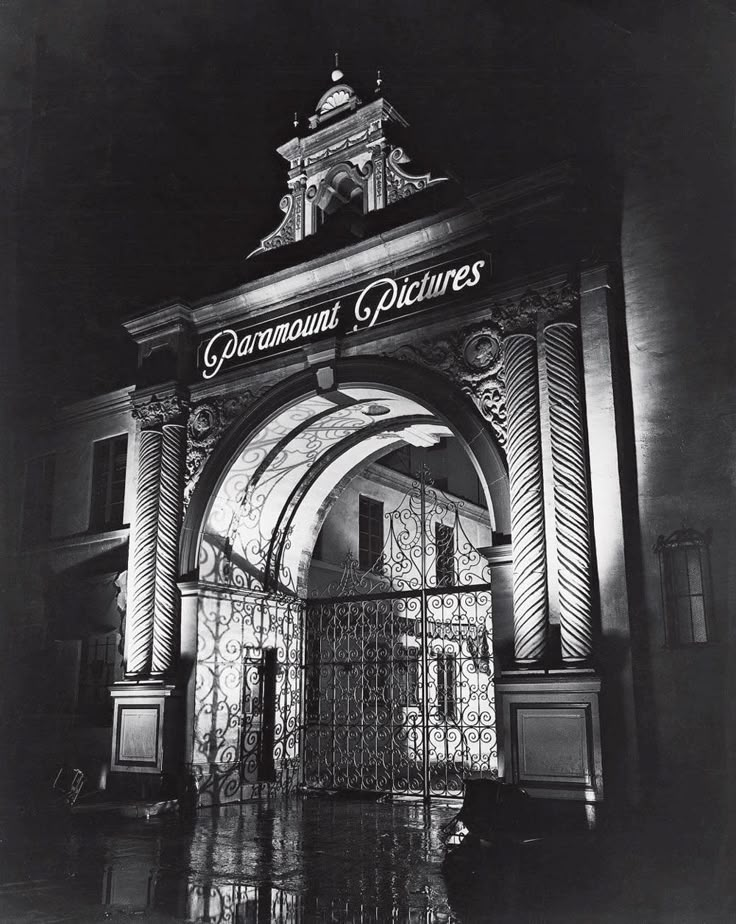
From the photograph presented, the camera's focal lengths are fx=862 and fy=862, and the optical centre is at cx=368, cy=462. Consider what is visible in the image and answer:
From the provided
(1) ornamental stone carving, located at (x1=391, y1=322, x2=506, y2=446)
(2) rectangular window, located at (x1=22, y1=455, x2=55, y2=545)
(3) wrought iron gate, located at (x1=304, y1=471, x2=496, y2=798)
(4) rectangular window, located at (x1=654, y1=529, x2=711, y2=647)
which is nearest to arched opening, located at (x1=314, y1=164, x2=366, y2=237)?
(1) ornamental stone carving, located at (x1=391, y1=322, x2=506, y2=446)

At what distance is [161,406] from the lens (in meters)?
13.5

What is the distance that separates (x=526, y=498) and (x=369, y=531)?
10727mm

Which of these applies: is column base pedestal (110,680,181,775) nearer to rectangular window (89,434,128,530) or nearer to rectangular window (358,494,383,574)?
rectangular window (89,434,128,530)

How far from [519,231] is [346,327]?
2.78 metres

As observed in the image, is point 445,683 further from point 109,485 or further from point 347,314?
point 109,485

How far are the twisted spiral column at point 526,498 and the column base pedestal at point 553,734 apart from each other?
15.0 inches

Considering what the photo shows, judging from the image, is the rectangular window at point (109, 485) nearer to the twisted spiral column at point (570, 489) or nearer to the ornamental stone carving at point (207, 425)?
the ornamental stone carving at point (207, 425)

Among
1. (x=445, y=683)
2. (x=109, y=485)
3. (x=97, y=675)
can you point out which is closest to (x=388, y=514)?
(x=445, y=683)

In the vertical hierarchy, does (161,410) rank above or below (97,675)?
above

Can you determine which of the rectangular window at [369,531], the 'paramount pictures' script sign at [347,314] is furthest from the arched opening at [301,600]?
the rectangular window at [369,531]

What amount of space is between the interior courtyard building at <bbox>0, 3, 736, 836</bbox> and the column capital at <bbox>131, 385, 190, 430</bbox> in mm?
41

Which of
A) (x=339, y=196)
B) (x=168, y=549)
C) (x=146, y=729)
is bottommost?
(x=146, y=729)

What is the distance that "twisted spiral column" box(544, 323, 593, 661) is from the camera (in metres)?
9.23

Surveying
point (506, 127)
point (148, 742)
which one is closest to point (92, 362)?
point (148, 742)
